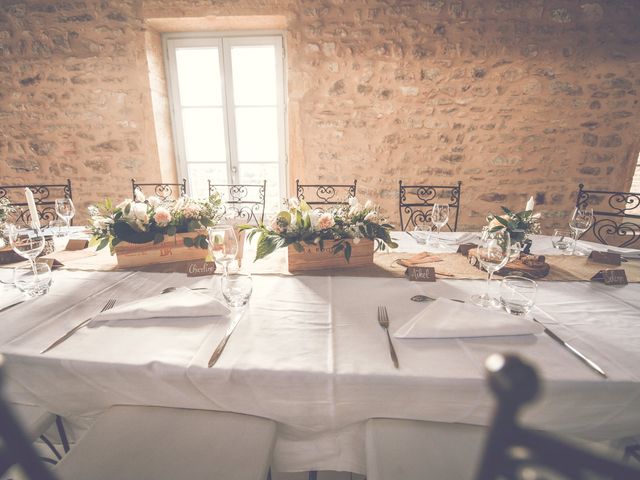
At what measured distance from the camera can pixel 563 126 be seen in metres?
3.27

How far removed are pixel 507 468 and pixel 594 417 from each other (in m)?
0.64

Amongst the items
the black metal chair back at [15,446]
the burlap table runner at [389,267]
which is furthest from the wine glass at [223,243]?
the black metal chair back at [15,446]

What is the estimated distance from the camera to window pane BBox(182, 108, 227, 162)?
12.5 ft

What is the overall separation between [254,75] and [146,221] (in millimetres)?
2988

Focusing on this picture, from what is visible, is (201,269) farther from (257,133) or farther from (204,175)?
(204,175)

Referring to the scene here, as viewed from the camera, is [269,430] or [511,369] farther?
[269,430]

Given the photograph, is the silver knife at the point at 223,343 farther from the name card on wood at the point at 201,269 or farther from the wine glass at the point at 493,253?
the wine glass at the point at 493,253

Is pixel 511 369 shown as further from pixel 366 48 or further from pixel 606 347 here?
pixel 366 48

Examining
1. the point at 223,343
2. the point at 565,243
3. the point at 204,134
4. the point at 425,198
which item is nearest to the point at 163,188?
the point at 204,134

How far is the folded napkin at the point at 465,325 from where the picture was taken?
85 centimetres

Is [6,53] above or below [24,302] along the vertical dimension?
above

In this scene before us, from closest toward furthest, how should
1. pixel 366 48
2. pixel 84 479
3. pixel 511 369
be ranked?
1. pixel 511 369
2. pixel 84 479
3. pixel 366 48

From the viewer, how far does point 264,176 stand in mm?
3982

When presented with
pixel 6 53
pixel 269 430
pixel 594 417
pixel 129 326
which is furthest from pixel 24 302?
pixel 6 53
